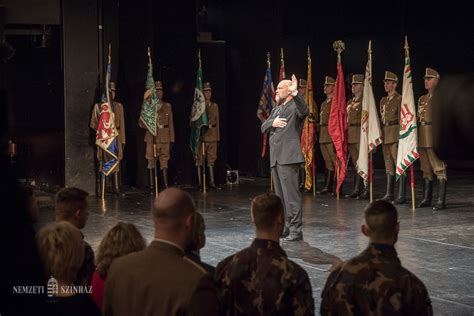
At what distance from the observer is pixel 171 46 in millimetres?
13562

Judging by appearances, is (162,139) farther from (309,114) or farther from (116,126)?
(309,114)

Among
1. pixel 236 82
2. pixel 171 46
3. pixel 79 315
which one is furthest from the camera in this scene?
pixel 236 82

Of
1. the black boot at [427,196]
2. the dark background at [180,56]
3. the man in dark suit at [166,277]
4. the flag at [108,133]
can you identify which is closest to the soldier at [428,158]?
the black boot at [427,196]

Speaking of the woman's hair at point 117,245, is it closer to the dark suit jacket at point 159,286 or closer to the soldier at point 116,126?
the dark suit jacket at point 159,286

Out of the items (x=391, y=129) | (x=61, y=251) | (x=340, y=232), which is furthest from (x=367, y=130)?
(x=61, y=251)

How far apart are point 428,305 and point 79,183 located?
10.0 m

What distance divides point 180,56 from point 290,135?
595 cm

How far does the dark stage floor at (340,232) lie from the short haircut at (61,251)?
2706 millimetres

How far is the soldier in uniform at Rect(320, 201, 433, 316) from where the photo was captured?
3213mm

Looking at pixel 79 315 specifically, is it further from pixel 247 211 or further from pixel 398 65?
pixel 398 65

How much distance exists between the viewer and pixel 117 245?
343 cm

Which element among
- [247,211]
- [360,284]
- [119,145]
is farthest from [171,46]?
[360,284]

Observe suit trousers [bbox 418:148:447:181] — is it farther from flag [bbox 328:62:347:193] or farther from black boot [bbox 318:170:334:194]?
black boot [bbox 318:170:334:194]

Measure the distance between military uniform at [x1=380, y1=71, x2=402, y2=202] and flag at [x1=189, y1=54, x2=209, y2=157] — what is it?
3.07 m
